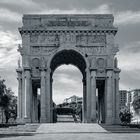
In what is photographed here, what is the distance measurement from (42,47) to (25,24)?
512 centimetres

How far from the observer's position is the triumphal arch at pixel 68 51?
243ft

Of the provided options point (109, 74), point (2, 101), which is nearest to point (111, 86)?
point (109, 74)

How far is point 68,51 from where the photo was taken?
75.2 meters

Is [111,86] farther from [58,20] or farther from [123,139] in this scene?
[123,139]

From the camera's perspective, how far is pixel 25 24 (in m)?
75.4

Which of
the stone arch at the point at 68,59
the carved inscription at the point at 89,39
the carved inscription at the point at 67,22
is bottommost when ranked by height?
the stone arch at the point at 68,59

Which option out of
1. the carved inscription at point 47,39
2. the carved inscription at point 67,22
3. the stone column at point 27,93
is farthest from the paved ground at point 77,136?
the carved inscription at point 67,22

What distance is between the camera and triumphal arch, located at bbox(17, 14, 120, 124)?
73938 millimetres

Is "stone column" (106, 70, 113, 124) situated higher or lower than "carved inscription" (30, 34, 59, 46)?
lower

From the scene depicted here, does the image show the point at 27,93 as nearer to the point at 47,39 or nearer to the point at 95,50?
the point at 47,39

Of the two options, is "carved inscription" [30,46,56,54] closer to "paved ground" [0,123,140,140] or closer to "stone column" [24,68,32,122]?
"stone column" [24,68,32,122]

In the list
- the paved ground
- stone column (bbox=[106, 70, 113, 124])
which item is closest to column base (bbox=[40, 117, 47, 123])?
stone column (bbox=[106, 70, 113, 124])

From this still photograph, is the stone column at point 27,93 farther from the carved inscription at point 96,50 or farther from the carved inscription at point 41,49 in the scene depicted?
the carved inscription at point 96,50

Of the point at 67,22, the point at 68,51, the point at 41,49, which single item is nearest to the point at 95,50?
the point at 68,51
